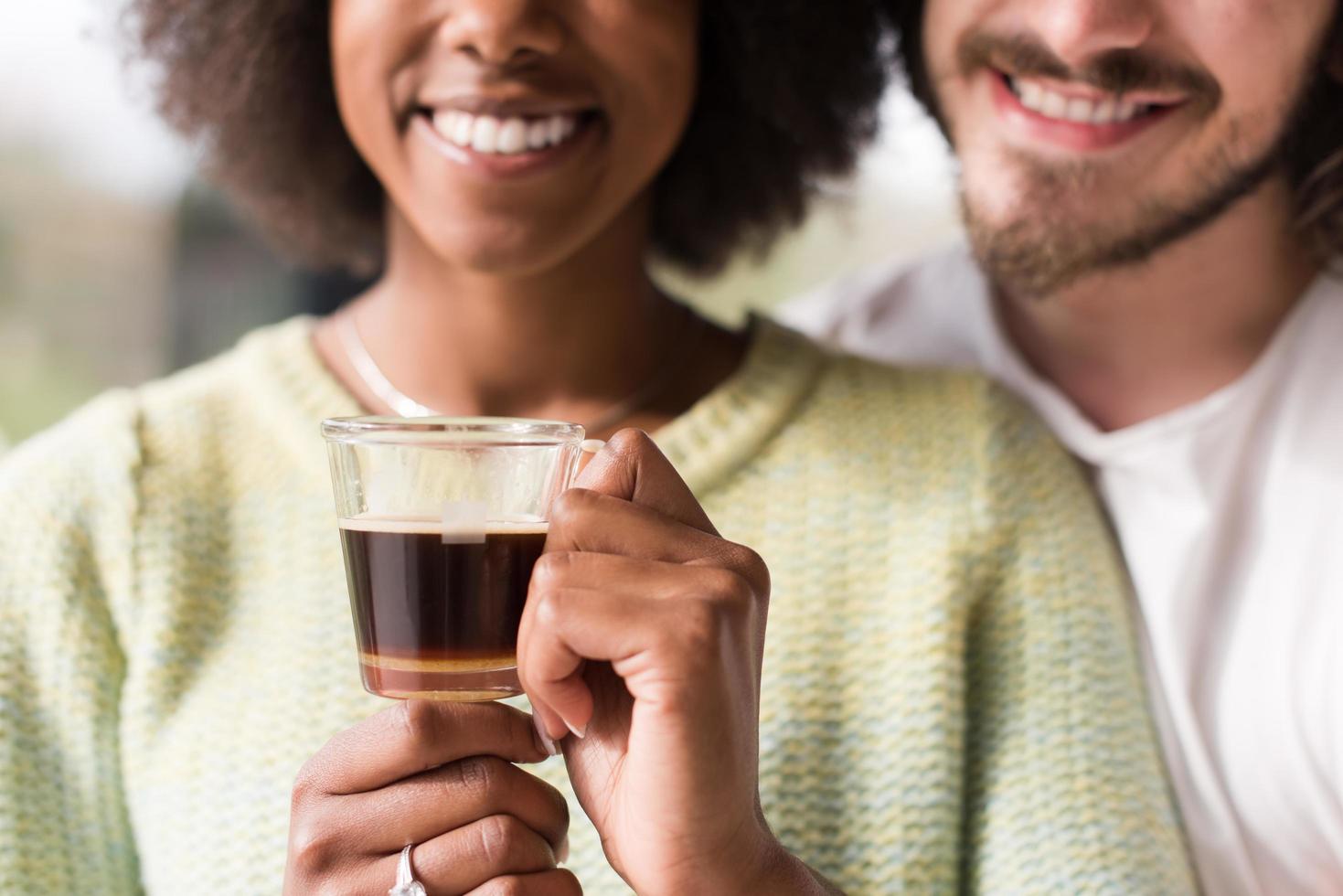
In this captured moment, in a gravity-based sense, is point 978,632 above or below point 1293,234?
below

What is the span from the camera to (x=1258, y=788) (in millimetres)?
1513

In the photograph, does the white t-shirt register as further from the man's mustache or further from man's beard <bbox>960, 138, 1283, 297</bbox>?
the man's mustache

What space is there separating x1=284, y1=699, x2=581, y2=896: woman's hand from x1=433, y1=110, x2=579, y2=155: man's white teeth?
621 mm

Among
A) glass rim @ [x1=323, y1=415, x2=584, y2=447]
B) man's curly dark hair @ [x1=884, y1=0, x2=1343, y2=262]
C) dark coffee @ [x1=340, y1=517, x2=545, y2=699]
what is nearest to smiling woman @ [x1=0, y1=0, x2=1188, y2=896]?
dark coffee @ [x1=340, y1=517, x2=545, y2=699]

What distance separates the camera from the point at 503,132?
4.79 feet

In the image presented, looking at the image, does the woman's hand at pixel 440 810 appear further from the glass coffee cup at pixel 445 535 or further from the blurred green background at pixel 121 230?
the blurred green background at pixel 121 230

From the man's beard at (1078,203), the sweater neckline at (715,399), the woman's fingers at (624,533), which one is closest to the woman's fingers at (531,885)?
the woman's fingers at (624,533)

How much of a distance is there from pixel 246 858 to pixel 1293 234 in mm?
1395

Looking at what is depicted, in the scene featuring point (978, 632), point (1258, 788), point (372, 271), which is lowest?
point (1258, 788)

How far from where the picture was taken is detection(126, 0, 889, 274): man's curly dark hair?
5.77 ft

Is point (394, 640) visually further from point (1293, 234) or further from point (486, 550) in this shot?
point (1293, 234)

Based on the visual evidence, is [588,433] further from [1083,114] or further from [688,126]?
[1083,114]

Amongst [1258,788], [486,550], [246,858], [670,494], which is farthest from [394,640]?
[1258,788]

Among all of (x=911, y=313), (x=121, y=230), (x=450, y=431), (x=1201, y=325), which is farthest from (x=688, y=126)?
(x=121, y=230)
